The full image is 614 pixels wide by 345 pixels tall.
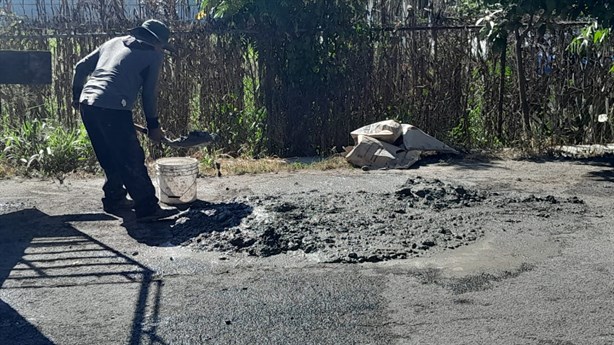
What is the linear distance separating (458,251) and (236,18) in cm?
645

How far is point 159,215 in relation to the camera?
7.91 meters

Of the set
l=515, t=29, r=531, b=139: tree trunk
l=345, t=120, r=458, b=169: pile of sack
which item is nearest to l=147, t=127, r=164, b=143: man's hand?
l=345, t=120, r=458, b=169: pile of sack

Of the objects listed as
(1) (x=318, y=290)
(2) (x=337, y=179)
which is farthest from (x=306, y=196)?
(1) (x=318, y=290)

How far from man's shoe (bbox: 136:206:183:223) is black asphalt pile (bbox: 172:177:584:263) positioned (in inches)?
10.5

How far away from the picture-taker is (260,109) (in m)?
12.1

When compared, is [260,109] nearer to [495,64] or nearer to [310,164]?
[310,164]

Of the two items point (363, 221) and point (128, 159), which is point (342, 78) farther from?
point (128, 159)

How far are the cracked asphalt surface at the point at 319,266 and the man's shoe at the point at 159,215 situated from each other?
11cm

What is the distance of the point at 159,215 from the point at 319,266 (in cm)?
219

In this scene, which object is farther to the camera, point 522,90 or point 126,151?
point 522,90

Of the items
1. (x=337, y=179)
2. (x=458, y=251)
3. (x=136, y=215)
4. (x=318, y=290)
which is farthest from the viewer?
(x=337, y=179)

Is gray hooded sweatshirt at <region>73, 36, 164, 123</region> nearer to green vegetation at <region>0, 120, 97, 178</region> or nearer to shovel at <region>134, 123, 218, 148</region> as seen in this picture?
shovel at <region>134, 123, 218, 148</region>

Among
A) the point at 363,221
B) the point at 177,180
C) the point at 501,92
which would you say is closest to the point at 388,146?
the point at 501,92

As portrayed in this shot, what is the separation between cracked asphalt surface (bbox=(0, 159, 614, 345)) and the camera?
520cm
